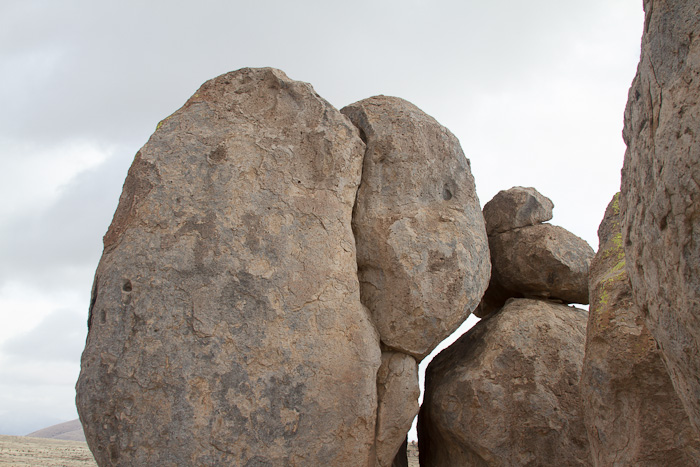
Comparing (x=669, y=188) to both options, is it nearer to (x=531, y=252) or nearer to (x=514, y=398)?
(x=514, y=398)

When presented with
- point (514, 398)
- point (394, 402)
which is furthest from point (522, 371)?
point (394, 402)

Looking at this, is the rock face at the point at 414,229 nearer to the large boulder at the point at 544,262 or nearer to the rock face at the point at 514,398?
the rock face at the point at 514,398

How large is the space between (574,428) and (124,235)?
14.5ft

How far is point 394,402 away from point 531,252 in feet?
8.44

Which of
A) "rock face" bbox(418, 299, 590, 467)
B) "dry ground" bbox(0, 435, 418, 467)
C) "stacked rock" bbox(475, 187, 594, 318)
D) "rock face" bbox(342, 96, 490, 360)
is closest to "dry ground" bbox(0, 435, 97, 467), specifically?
"dry ground" bbox(0, 435, 418, 467)

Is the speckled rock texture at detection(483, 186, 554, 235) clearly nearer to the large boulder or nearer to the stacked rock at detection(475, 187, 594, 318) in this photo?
the stacked rock at detection(475, 187, 594, 318)

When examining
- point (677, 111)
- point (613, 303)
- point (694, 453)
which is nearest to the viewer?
point (677, 111)

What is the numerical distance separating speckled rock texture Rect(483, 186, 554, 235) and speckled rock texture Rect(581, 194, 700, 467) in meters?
2.62

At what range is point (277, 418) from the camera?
4.66 metres

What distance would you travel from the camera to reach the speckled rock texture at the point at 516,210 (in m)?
7.19

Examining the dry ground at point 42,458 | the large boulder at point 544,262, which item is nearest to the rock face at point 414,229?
the large boulder at point 544,262

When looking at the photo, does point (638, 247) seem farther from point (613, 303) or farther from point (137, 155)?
point (137, 155)

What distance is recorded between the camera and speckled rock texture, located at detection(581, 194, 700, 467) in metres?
3.96

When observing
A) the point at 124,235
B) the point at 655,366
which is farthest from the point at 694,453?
the point at 124,235
